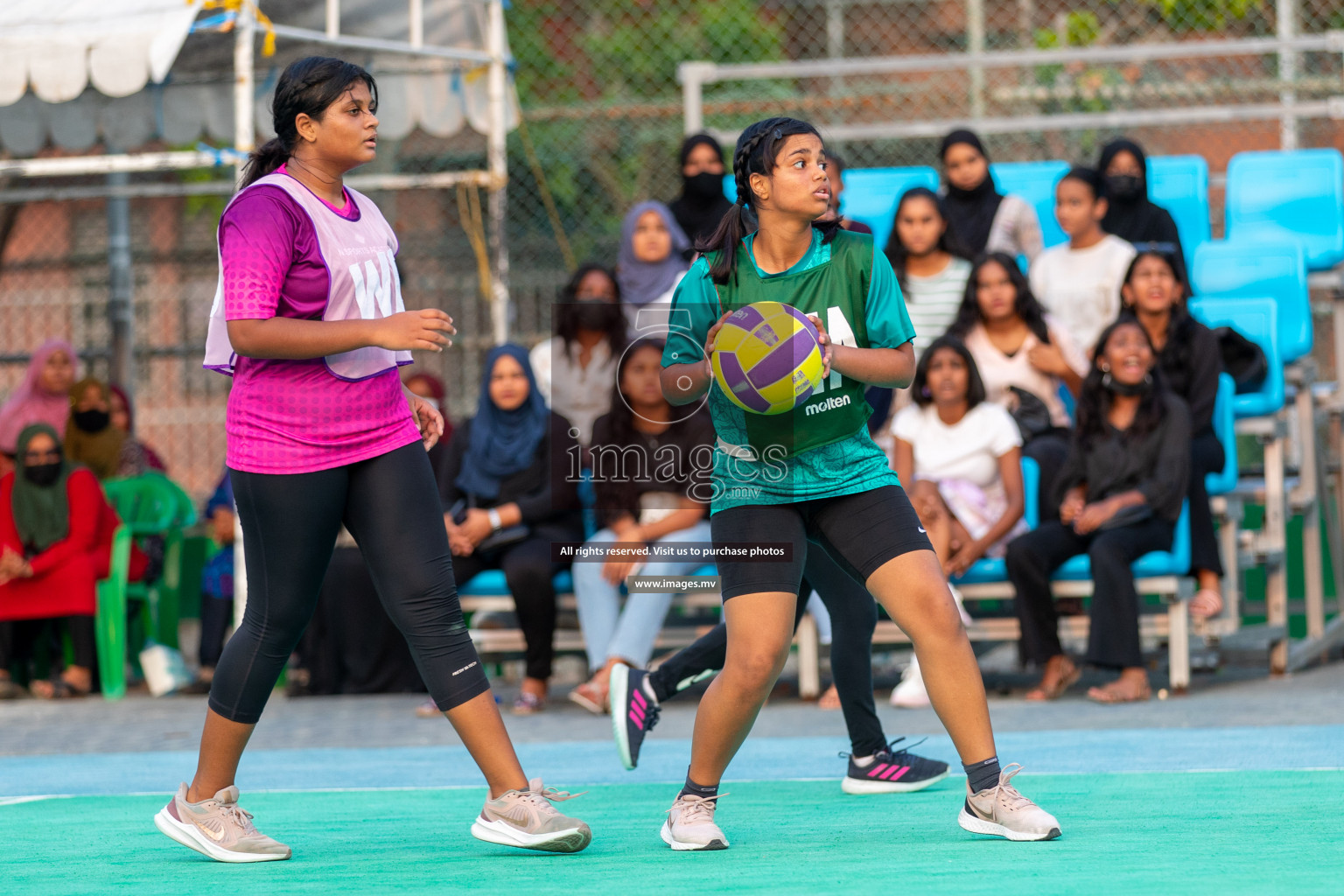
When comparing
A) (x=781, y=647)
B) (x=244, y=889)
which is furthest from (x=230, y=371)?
(x=781, y=647)

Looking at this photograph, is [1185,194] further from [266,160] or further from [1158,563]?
[266,160]

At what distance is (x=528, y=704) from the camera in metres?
7.71

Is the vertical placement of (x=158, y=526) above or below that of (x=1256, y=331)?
below

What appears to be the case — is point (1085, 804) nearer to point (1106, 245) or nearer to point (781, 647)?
point (781, 647)

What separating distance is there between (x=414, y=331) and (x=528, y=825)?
3.91ft

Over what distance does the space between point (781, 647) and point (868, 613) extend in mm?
880

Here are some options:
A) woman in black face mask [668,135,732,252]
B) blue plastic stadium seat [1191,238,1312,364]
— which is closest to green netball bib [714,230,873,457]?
woman in black face mask [668,135,732,252]

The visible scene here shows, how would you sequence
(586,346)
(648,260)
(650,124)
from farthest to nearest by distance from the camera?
(650,124), (648,260), (586,346)

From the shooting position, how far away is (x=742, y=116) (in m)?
14.5

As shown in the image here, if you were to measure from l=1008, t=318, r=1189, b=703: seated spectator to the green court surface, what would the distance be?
2211 millimetres

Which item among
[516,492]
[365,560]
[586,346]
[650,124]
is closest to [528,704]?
[516,492]

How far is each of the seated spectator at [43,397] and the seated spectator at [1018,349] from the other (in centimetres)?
529

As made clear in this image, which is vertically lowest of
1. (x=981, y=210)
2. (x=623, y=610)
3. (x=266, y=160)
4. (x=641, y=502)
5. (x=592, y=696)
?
(x=592, y=696)

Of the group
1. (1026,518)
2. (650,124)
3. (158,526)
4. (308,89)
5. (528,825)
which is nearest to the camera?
(528,825)
